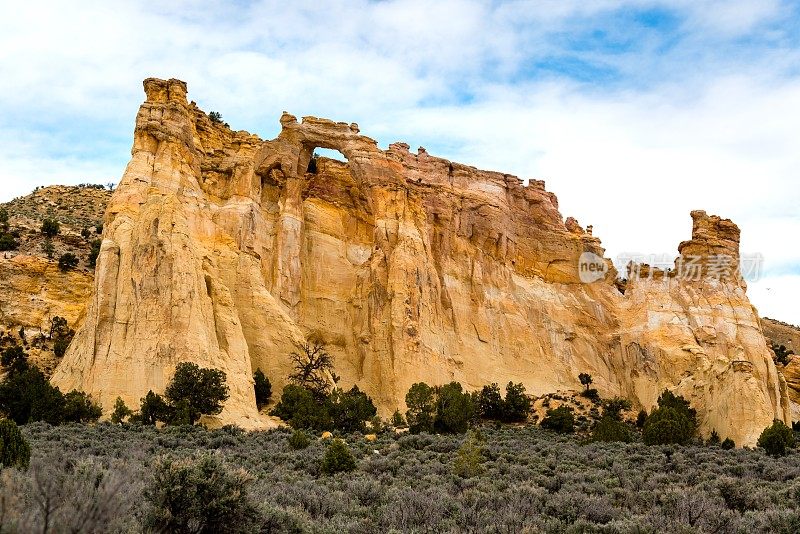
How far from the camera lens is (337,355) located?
50.7 metres

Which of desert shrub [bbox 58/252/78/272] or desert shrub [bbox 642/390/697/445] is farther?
desert shrub [bbox 58/252/78/272]

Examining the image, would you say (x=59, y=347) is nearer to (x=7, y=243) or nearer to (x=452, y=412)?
(x=7, y=243)

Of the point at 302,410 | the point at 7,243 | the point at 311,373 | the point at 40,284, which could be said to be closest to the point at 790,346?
the point at 311,373

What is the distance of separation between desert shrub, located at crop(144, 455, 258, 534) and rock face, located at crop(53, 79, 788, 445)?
25.1 meters

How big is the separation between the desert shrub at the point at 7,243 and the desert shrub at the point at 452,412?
32.1 meters

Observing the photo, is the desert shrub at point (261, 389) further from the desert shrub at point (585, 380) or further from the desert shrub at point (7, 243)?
the desert shrub at point (585, 380)

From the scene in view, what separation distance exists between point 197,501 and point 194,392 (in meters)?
24.1

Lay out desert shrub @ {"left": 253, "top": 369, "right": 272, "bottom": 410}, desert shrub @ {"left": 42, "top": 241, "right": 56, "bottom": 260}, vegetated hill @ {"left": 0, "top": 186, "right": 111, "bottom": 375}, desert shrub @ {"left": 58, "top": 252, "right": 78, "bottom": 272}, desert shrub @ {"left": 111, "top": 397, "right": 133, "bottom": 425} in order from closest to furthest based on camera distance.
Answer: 1. desert shrub @ {"left": 111, "top": 397, "right": 133, "bottom": 425}
2. desert shrub @ {"left": 253, "top": 369, "right": 272, "bottom": 410}
3. vegetated hill @ {"left": 0, "top": 186, "right": 111, "bottom": 375}
4. desert shrub @ {"left": 58, "top": 252, "right": 78, "bottom": 272}
5. desert shrub @ {"left": 42, "top": 241, "right": 56, "bottom": 260}

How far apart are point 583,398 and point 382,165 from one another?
23.1 metres

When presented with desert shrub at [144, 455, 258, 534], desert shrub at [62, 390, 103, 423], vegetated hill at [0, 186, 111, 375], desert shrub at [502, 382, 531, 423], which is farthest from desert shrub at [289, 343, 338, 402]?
desert shrub at [144, 455, 258, 534]

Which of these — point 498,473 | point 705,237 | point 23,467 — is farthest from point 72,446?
point 705,237

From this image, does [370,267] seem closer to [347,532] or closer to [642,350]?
[642,350]

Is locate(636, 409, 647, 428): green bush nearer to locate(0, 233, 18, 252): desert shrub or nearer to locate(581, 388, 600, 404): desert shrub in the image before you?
locate(581, 388, 600, 404): desert shrub

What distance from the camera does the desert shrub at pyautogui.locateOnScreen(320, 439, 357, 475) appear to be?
1960 centimetres
